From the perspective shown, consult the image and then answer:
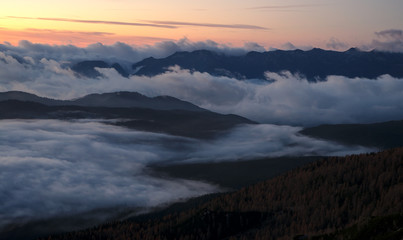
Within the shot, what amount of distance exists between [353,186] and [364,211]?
29.3 m

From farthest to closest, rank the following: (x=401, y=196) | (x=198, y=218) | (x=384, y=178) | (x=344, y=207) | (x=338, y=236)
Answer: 1. (x=198, y=218)
2. (x=384, y=178)
3. (x=344, y=207)
4. (x=401, y=196)
5. (x=338, y=236)

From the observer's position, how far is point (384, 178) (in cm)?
18162

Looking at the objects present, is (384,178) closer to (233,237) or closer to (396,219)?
(233,237)

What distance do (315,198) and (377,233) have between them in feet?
373

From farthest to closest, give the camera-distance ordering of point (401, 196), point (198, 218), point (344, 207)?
1. point (198, 218)
2. point (344, 207)
3. point (401, 196)

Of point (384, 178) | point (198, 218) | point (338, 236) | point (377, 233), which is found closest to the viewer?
point (377, 233)

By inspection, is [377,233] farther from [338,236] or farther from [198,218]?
[198,218]

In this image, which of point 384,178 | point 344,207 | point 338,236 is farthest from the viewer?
point 384,178

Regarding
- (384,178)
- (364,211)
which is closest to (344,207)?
(364,211)

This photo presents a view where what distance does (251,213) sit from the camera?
7603 inches

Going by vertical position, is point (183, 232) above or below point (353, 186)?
below

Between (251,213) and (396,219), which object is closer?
(396,219)

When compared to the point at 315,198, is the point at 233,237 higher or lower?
lower

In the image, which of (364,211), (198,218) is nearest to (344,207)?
(364,211)
